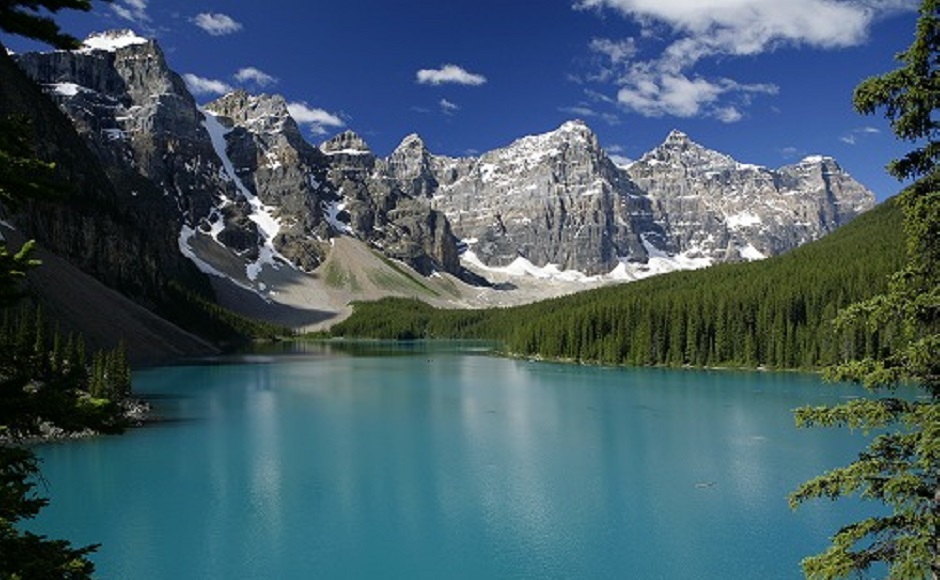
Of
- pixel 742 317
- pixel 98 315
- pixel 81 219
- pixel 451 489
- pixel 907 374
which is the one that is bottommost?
pixel 451 489

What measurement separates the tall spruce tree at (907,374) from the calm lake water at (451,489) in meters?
17.2

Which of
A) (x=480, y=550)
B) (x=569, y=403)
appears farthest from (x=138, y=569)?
(x=569, y=403)

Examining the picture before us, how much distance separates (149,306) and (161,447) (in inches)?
4738

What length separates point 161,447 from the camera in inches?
1859

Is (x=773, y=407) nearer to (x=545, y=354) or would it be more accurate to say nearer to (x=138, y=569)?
(x=138, y=569)

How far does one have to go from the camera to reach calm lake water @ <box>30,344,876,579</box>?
89.1 ft

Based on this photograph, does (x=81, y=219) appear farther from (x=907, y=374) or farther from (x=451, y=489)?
(x=907, y=374)

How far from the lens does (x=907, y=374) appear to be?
9.73m

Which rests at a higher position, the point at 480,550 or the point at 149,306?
the point at 149,306

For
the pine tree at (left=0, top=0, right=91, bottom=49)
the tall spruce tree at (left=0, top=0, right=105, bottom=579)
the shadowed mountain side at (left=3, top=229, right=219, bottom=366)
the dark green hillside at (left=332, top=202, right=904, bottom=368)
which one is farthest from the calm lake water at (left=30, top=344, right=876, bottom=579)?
the dark green hillside at (left=332, top=202, right=904, bottom=368)

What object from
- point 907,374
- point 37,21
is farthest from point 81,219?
point 907,374

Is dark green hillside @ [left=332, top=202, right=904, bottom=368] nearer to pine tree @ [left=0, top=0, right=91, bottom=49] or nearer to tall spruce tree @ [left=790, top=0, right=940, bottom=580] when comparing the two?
tall spruce tree @ [left=790, top=0, right=940, bottom=580]

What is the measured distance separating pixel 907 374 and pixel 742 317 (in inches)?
4309

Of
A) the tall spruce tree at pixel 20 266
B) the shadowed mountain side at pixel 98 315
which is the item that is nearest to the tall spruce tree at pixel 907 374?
the tall spruce tree at pixel 20 266
